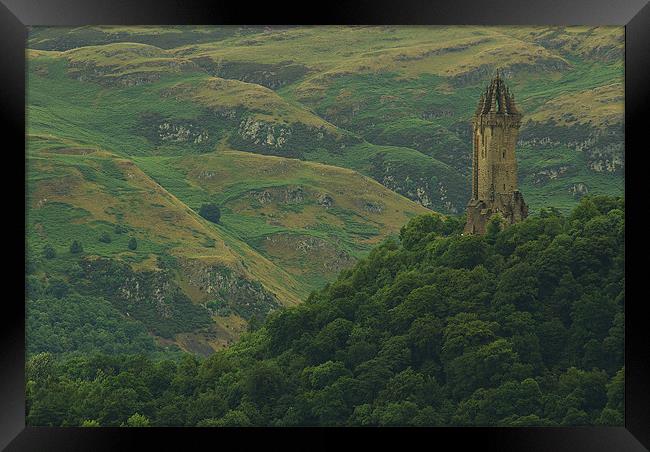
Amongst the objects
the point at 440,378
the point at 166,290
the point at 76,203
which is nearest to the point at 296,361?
the point at 440,378

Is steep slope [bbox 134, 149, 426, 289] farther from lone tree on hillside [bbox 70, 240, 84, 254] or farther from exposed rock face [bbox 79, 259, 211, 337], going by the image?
lone tree on hillside [bbox 70, 240, 84, 254]

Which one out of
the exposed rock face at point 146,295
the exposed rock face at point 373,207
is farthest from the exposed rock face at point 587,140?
the exposed rock face at point 146,295

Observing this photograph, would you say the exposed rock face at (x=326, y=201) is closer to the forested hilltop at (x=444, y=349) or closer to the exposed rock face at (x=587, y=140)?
the exposed rock face at (x=587, y=140)

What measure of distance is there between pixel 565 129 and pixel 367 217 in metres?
9.62

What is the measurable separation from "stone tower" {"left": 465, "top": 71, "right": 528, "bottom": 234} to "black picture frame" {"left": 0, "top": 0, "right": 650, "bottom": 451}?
24590mm

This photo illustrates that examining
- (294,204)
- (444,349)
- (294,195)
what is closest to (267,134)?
(294,195)

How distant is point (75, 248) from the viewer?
4416cm

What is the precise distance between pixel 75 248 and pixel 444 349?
2291 centimetres

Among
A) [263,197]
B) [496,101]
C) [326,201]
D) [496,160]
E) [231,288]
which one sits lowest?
[231,288]
